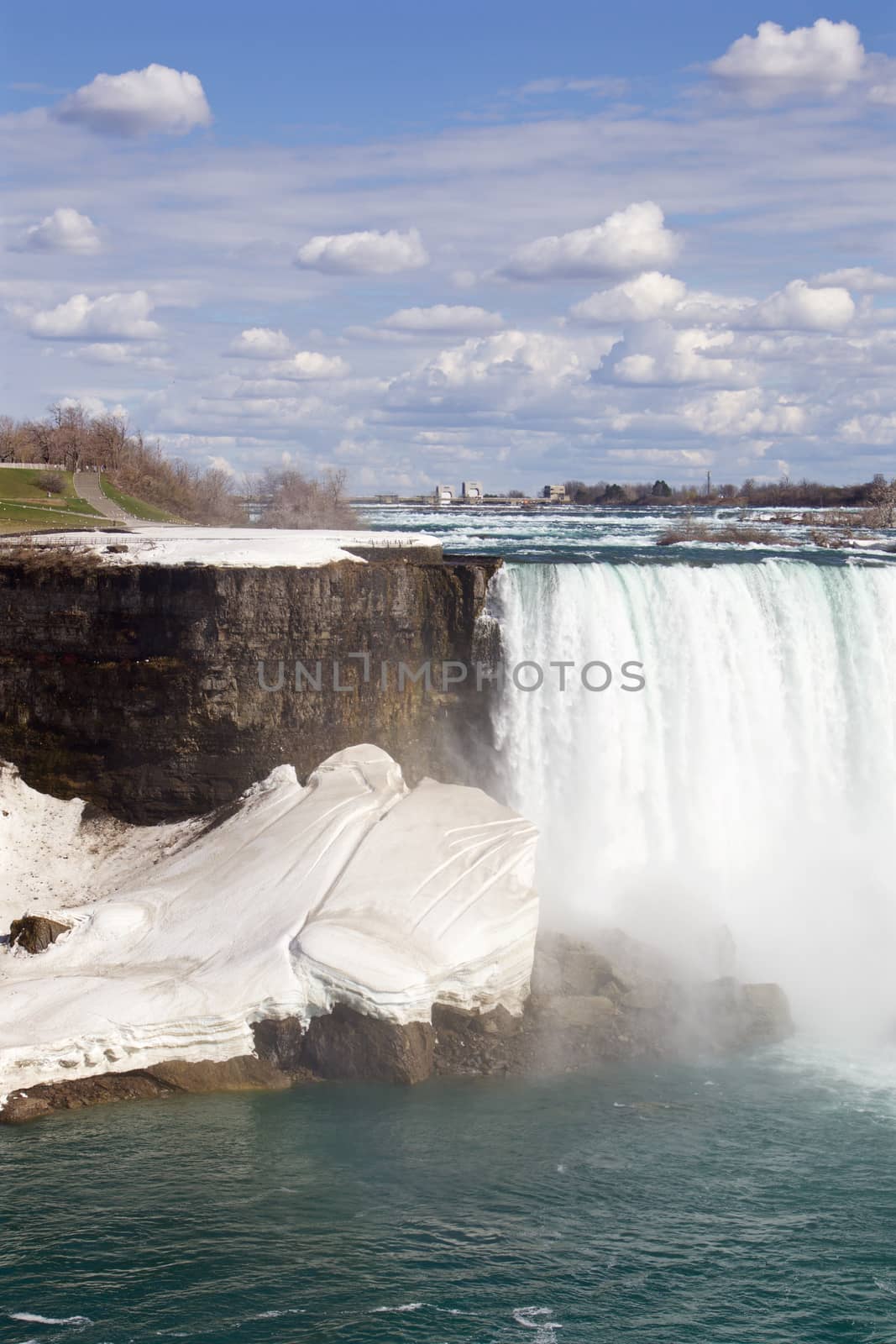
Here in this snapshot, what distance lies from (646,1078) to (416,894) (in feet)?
16.4

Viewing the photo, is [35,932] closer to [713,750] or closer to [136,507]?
[713,750]

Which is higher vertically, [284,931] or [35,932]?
[284,931]

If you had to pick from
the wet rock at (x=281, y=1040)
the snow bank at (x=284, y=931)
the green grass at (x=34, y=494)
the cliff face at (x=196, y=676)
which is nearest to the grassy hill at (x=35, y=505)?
the green grass at (x=34, y=494)

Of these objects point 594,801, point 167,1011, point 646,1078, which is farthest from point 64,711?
point 646,1078

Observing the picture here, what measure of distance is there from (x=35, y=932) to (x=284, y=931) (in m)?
4.69

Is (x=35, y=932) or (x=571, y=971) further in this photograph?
(x=571, y=971)

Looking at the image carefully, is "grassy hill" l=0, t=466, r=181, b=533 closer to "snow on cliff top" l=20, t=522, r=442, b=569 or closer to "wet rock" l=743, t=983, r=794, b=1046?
"snow on cliff top" l=20, t=522, r=442, b=569

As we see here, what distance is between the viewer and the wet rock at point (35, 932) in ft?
80.0

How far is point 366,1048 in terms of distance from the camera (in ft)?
73.9

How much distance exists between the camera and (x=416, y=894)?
2414 cm

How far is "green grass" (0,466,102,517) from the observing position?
173 feet

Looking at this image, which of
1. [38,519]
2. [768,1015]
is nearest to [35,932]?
[768,1015]

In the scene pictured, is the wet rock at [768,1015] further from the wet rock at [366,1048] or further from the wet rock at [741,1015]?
the wet rock at [366,1048]

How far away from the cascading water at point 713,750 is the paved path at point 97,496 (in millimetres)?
22646
